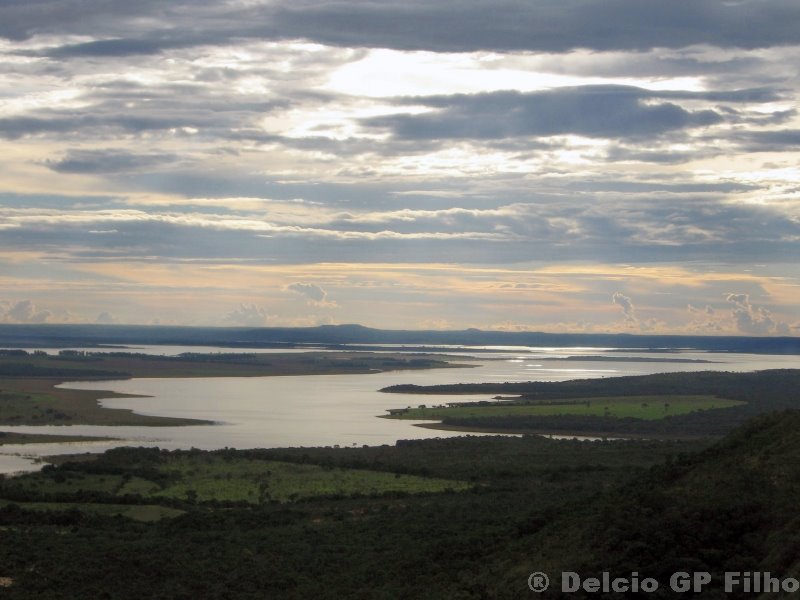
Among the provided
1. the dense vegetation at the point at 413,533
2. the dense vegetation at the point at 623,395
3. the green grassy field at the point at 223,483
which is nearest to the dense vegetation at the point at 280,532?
the dense vegetation at the point at 413,533

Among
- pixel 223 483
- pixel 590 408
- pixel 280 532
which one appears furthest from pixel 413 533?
pixel 590 408

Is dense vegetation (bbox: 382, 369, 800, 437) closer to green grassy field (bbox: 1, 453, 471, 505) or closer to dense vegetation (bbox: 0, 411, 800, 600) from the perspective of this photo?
green grassy field (bbox: 1, 453, 471, 505)

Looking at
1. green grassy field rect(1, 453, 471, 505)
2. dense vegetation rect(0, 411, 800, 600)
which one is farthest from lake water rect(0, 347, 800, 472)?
dense vegetation rect(0, 411, 800, 600)

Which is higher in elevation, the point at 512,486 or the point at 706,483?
the point at 706,483

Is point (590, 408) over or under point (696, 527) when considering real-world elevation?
under

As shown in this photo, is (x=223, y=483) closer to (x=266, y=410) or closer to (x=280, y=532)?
(x=280, y=532)

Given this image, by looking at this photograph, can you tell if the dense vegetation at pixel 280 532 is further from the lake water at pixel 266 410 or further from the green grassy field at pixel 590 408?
the green grassy field at pixel 590 408

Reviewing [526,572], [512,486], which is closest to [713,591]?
[526,572]

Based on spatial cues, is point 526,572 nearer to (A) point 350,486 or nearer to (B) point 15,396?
(A) point 350,486
